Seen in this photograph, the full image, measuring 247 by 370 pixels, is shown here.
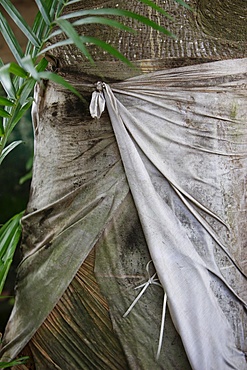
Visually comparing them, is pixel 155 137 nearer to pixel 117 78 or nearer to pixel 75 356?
pixel 117 78

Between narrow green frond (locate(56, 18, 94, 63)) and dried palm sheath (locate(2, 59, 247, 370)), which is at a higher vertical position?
narrow green frond (locate(56, 18, 94, 63))

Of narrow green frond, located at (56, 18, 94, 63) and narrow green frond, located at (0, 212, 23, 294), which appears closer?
narrow green frond, located at (56, 18, 94, 63)

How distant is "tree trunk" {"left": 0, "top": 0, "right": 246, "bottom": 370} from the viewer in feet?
4.66

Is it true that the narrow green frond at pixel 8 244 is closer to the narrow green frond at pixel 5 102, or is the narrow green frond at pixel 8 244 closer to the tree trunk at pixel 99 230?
the tree trunk at pixel 99 230

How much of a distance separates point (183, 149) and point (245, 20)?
416mm

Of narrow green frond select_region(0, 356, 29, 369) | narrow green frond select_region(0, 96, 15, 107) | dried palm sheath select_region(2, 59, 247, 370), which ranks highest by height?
narrow green frond select_region(0, 96, 15, 107)

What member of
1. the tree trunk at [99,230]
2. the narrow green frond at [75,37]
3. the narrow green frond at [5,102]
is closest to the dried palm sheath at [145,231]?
the tree trunk at [99,230]

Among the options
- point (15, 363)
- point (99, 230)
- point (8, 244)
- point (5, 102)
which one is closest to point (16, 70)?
point (5, 102)

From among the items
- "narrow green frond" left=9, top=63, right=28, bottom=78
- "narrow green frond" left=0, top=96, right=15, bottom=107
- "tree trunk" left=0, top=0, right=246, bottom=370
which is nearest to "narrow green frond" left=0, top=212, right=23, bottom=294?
"tree trunk" left=0, top=0, right=246, bottom=370

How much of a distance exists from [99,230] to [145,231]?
0.12 meters

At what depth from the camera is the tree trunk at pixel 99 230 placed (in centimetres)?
142

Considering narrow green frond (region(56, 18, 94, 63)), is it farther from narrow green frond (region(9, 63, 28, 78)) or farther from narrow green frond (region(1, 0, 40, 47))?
narrow green frond (region(1, 0, 40, 47))

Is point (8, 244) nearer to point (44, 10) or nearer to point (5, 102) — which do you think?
point (5, 102)

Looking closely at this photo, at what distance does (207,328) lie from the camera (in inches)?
54.3
